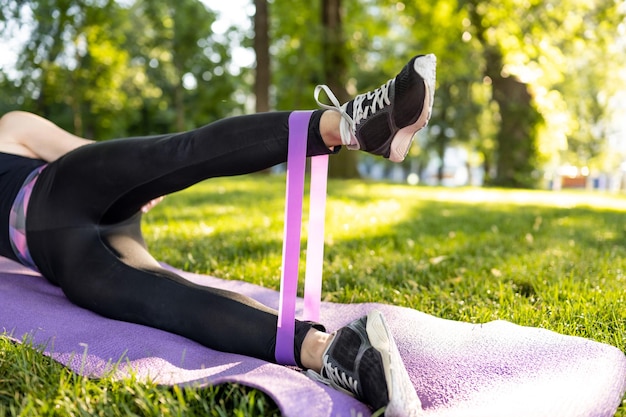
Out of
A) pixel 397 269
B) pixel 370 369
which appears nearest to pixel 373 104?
pixel 370 369

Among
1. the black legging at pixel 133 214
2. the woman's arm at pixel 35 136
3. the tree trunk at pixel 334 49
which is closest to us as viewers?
the black legging at pixel 133 214

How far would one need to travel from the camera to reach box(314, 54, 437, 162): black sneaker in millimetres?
1546

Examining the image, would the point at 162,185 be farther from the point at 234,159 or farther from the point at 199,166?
the point at 234,159

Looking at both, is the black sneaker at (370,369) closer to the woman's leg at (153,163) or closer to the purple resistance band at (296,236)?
the purple resistance band at (296,236)

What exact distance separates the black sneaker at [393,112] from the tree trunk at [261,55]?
1083cm

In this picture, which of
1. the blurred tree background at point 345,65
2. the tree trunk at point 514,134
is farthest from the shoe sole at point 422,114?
the tree trunk at point 514,134

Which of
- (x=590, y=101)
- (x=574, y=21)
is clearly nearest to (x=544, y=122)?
(x=574, y=21)

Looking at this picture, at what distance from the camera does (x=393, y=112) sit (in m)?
1.60

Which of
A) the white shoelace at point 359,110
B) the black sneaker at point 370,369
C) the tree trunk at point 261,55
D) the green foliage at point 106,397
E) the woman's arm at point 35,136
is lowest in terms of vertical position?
the green foliage at point 106,397

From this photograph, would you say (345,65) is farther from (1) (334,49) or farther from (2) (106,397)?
(2) (106,397)

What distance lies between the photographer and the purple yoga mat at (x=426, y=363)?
1444 millimetres

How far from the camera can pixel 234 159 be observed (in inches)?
68.7

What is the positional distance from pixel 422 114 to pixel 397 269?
172cm

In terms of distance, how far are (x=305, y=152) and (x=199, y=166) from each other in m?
0.34
